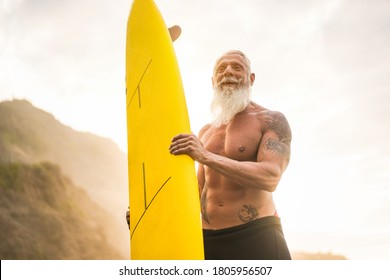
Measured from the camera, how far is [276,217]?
4.70 feet

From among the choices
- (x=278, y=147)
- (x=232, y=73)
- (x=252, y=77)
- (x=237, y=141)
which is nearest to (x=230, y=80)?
(x=232, y=73)

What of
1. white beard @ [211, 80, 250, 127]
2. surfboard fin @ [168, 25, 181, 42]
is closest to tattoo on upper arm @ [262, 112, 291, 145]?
white beard @ [211, 80, 250, 127]

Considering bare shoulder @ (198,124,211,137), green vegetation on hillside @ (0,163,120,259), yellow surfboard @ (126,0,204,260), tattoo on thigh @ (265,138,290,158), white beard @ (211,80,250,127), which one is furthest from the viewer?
green vegetation on hillside @ (0,163,120,259)

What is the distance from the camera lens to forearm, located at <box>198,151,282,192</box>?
1.24 metres

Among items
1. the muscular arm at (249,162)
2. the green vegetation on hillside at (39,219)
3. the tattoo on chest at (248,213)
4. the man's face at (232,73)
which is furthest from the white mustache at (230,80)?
the green vegetation on hillside at (39,219)

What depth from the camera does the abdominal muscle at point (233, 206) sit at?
1.40 metres

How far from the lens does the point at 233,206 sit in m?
1.43

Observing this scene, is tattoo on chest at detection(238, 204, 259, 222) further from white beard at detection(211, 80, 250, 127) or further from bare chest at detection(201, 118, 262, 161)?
white beard at detection(211, 80, 250, 127)

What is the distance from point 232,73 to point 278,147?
15.9 inches

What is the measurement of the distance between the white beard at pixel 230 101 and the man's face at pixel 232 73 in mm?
14

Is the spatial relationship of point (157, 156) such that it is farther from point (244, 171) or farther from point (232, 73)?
point (232, 73)

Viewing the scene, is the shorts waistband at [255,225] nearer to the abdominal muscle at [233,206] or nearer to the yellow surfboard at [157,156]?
the abdominal muscle at [233,206]
